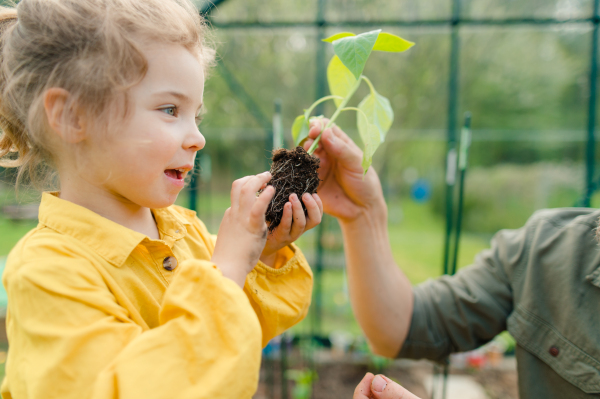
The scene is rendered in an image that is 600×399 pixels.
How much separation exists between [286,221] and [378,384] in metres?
0.47

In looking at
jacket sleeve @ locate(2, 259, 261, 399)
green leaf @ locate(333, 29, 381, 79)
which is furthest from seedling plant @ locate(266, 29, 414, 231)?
jacket sleeve @ locate(2, 259, 261, 399)

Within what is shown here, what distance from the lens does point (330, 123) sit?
1211 millimetres

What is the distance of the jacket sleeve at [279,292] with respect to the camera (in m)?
0.99

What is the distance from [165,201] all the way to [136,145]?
0.46ft

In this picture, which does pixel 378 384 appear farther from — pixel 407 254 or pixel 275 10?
pixel 407 254

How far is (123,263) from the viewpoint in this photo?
2.61 ft

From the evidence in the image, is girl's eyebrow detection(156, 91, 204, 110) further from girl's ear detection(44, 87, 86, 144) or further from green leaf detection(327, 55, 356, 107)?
green leaf detection(327, 55, 356, 107)

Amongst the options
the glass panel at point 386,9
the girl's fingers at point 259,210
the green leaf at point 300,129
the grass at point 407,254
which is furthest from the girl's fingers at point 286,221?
the glass panel at point 386,9

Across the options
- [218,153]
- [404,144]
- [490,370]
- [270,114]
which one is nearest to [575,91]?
[404,144]

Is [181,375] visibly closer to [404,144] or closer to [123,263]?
[123,263]

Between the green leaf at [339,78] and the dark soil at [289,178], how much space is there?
1.03 ft

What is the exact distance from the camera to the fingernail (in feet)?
3.05

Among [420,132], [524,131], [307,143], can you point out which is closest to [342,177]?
[307,143]

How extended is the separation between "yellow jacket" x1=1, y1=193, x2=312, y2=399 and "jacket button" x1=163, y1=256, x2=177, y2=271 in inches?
3.1
